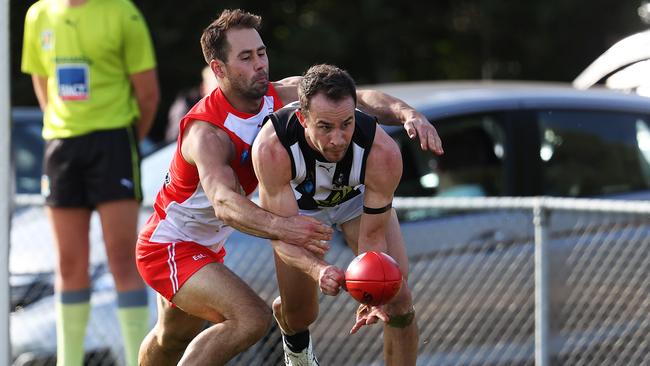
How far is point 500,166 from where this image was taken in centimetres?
756

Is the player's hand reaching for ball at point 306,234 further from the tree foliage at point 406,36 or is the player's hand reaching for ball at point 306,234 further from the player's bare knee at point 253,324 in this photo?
the tree foliage at point 406,36

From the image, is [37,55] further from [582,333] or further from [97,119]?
[582,333]

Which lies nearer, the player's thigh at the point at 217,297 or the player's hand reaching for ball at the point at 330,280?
the player's hand reaching for ball at the point at 330,280

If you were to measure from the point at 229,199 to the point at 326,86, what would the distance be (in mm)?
598

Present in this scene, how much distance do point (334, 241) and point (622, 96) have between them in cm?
209

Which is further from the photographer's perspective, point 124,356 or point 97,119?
point 124,356

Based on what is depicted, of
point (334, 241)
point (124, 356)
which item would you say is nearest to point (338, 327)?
point (334, 241)

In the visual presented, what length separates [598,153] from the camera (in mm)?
7641

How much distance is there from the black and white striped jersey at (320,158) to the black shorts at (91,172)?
1.68 metres

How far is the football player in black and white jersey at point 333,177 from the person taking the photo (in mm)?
4848

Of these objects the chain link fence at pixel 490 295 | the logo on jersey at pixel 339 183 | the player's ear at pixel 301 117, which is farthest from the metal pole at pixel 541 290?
the player's ear at pixel 301 117

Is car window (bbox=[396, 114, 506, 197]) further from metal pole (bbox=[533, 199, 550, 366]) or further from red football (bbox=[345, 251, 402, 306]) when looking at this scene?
red football (bbox=[345, 251, 402, 306])

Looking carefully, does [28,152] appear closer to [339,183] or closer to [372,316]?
[339,183]

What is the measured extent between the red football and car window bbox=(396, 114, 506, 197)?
2.65 meters
